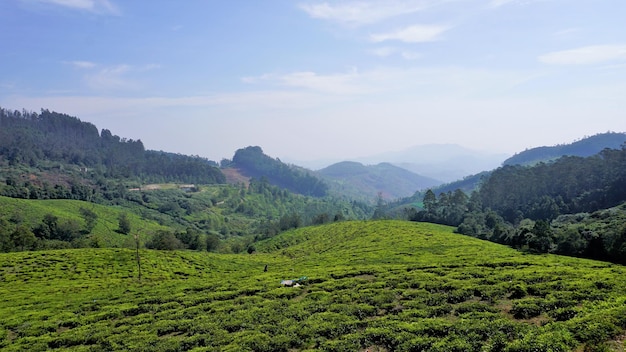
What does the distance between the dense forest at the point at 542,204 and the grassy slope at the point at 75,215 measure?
124002mm

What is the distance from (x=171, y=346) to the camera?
21766 mm

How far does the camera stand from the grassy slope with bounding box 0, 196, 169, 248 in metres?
134

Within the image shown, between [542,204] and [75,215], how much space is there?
207235 millimetres

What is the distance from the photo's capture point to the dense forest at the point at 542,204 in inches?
3408

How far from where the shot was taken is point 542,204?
153 m

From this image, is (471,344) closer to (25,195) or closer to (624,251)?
(624,251)

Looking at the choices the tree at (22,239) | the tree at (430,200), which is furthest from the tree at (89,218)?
the tree at (430,200)

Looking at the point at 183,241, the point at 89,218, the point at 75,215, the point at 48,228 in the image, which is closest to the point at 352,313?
the point at 183,241

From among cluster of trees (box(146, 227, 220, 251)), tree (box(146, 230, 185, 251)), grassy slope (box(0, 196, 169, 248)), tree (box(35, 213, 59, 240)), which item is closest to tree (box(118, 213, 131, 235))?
grassy slope (box(0, 196, 169, 248))

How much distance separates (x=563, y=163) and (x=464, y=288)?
197m

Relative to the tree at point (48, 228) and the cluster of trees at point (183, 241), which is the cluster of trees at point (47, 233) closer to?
the tree at point (48, 228)

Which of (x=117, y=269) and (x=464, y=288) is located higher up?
(x=464, y=288)

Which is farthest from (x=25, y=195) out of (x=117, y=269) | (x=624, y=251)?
(x=624, y=251)

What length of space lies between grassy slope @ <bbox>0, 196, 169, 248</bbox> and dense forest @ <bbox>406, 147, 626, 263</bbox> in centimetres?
12400
